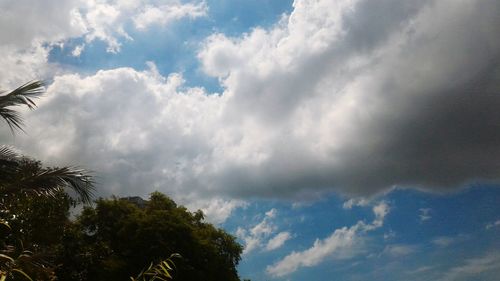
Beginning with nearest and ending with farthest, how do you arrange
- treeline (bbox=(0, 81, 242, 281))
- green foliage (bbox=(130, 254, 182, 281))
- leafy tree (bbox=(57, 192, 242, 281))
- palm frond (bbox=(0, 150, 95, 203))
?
green foliage (bbox=(130, 254, 182, 281)), palm frond (bbox=(0, 150, 95, 203)), treeline (bbox=(0, 81, 242, 281)), leafy tree (bbox=(57, 192, 242, 281))

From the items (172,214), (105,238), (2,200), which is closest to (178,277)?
(172,214)

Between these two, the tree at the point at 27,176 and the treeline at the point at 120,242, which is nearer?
the tree at the point at 27,176

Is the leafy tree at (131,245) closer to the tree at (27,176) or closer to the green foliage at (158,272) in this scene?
the tree at (27,176)

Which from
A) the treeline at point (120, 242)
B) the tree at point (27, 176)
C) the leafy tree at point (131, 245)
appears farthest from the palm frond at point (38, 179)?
the leafy tree at point (131, 245)

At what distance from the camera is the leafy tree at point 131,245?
28.7 metres

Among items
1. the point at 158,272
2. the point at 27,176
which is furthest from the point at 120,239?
the point at 158,272

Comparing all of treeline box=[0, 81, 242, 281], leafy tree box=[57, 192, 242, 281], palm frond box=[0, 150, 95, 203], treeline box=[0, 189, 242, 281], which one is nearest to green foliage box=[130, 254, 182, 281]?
palm frond box=[0, 150, 95, 203]

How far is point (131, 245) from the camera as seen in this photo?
1165 inches

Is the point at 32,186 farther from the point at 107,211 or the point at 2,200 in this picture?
the point at 107,211

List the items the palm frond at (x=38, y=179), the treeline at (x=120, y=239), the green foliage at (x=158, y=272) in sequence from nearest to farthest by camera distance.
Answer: the green foliage at (x=158, y=272) → the palm frond at (x=38, y=179) → the treeline at (x=120, y=239)

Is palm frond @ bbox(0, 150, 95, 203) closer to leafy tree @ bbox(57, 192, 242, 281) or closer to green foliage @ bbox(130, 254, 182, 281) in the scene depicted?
green foliage @ bbox(130, 254, 182, 281)

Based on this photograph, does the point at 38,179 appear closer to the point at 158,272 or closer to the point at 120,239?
the point at 158,272

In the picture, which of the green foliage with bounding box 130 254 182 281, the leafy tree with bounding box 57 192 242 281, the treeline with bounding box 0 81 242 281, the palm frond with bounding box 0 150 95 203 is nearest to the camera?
the green foliage with bounding box 130 254 182 281

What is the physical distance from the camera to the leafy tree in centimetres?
2870
